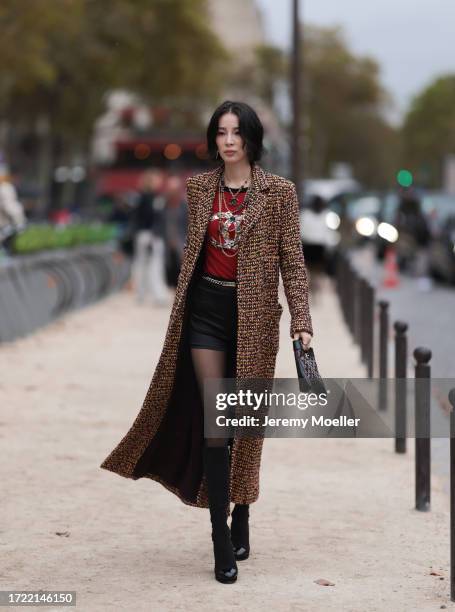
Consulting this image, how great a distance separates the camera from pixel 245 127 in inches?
229

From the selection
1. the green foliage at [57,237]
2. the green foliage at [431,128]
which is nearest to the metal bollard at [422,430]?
the green foliage at [57,237]

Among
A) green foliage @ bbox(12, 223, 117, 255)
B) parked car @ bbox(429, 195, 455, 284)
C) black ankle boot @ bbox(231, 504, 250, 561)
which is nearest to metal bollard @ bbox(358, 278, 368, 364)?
green foliage @ bbox(12, 223, 117, 255)

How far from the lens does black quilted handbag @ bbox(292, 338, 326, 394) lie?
5.61 m

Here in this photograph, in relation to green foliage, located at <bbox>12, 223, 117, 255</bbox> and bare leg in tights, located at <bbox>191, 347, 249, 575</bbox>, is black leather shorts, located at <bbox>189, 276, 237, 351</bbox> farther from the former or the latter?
green foliage, located at <bbox>12, 223, 117, 255</bbox>

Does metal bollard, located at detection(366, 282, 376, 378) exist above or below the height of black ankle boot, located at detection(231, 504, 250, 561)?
above

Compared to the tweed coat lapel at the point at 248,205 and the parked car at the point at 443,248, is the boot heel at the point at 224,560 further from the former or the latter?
the parked car at the point at 443,248

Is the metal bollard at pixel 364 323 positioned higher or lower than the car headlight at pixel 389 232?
lower

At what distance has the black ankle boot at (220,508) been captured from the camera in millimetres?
5785

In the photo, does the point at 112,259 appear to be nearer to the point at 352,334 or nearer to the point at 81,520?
the point at 352,334

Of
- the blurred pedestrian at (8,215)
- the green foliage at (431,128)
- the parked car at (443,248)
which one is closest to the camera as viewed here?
the blurred pedestrian at (8,215)

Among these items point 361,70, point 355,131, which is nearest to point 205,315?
point 361,70

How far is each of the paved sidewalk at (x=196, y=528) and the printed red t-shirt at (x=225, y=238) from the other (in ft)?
3.83

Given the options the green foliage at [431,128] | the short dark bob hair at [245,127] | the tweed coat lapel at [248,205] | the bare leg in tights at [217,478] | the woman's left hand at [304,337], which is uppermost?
the green foliage at [431,128]

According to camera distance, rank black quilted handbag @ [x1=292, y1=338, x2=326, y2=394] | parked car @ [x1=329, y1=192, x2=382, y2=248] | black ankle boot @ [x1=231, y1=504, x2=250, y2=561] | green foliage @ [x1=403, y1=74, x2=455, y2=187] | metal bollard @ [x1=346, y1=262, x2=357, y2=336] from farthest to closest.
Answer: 1. green foliage @ [x1=403, y1=74, x2=455, y2=187]
2. parked car @ [x1=329, y1=192, x2=382, y2=248]
3. metal bollard @ [x1=346, y1=262, x2=357, y2=336]
4. black ankle boot @ [x1=231, y1=504, x2=250, y2=561]
5. black quilted handbag @ [x1=292, y1=338, x2=326, y2=394]
